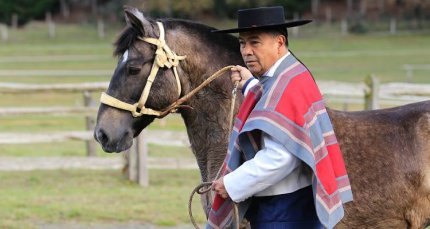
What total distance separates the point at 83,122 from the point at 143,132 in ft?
30.9

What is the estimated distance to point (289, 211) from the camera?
388 centimetres

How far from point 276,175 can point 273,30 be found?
0.65m

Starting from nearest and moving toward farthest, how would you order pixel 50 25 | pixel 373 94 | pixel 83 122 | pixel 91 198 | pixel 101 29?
pixel 91 198 → pixel 373 94 → pixel 83 122 → pixel 101 29 → pixel 50 25

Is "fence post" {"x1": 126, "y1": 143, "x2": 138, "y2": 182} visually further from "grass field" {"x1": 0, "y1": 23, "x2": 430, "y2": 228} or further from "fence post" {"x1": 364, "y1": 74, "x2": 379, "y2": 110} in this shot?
"fence post" {"x1": 364, "y1": 74, "x2": 379, "y2": 110}

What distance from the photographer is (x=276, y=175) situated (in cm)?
371

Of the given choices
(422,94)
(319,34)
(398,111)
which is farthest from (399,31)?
(398,111)

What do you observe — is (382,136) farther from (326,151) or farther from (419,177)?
(326,151)

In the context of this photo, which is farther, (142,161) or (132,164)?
(132,164)

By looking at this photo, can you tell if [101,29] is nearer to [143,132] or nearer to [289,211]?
[143,132]

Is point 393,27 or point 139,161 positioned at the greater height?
Result: point 139,161

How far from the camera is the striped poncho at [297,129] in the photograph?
3697mm

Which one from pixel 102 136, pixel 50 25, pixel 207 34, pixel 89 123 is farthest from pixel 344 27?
pixel 102 136

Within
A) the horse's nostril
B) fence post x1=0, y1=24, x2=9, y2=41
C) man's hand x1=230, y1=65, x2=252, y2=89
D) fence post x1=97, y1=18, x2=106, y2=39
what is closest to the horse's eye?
the horse's nostril

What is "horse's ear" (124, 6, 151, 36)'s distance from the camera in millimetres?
4809
